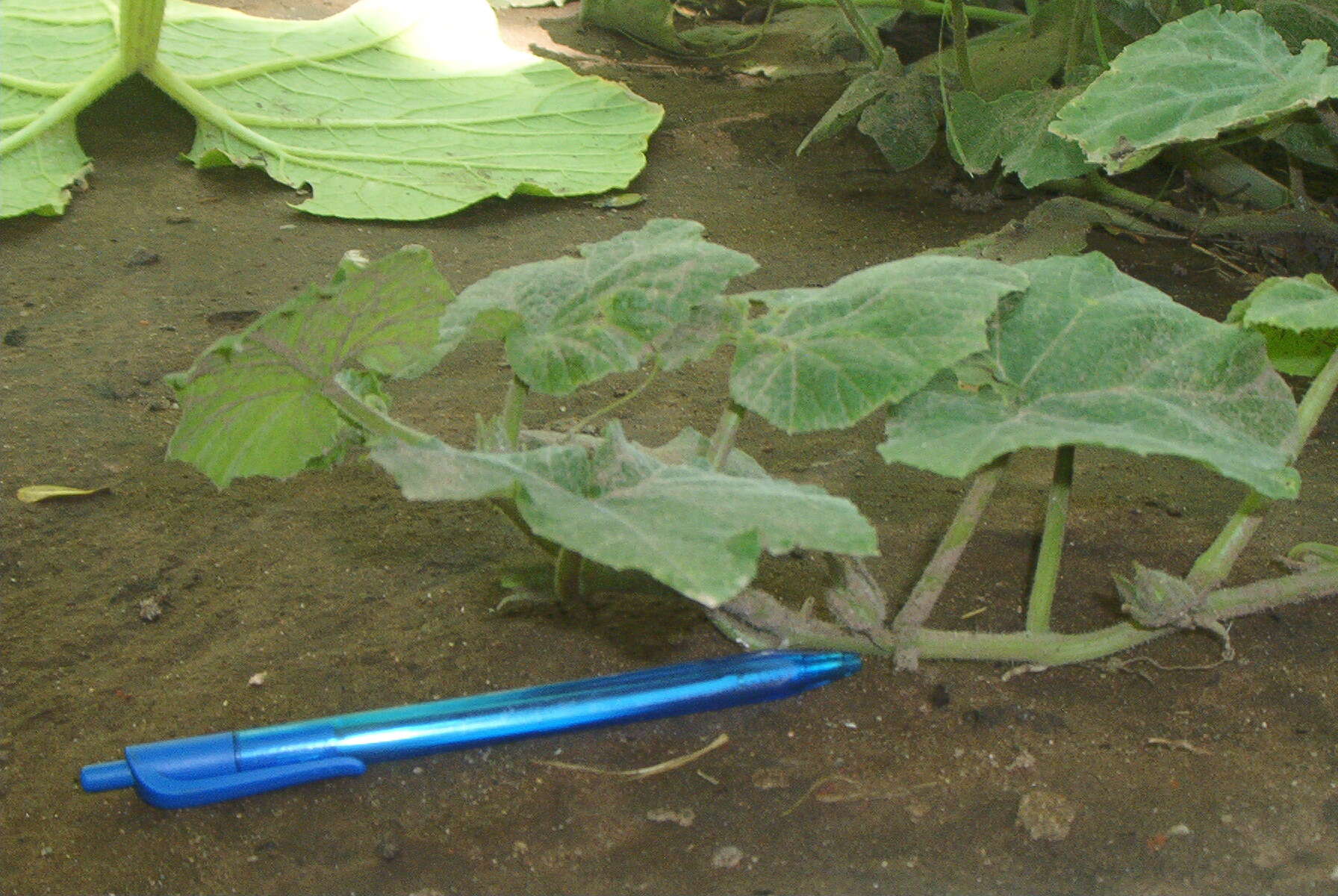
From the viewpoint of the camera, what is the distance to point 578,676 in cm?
114

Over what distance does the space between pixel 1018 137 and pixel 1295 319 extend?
3.48 feet

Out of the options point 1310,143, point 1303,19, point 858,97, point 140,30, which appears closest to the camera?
point 1303,19

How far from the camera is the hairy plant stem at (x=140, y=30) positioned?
244 centimetres

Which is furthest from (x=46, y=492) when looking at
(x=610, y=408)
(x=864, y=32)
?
(x=864, y=32)

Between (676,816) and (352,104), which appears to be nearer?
(676,816)

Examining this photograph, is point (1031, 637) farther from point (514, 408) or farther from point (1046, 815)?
point (514, 408)

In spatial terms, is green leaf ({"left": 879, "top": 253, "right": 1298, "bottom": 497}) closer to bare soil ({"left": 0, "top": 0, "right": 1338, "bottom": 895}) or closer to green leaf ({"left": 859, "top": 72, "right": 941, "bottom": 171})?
bare soil ({"left": 0, "top": 0, "right": 1338, "bottom": 895})

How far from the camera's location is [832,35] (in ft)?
10.6

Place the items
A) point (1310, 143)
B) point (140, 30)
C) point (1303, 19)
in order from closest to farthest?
point (1303, 19), point (1310, 143), point (140, 30)

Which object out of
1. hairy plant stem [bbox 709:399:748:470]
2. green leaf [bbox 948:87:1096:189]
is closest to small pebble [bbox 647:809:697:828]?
hairy plant stem [bbox 709:399:748:470]

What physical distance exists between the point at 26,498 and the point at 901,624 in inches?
37.8

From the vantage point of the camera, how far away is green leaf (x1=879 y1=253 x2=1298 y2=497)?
95 centimetres

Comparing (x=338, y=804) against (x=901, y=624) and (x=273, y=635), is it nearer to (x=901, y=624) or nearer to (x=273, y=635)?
(x=273, y=635)

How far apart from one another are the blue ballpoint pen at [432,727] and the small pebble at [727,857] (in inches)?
5.5
